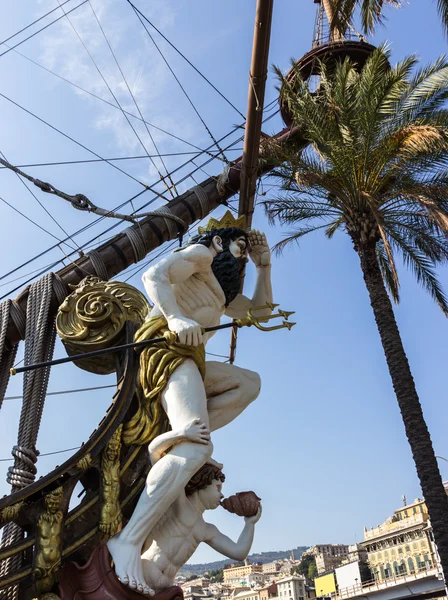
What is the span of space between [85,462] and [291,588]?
62.6 m

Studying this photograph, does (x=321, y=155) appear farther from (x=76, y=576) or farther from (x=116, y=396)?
(x=76, y=576)

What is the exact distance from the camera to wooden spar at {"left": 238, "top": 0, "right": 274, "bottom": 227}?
6293mm

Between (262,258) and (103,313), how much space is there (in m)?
1.21

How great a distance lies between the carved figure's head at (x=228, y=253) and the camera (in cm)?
397

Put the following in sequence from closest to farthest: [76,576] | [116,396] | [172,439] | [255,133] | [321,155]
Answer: [76,576] < [172,439] < [116,396] < [255,133] < [321,155]

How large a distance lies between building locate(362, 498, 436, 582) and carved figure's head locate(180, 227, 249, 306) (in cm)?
4696

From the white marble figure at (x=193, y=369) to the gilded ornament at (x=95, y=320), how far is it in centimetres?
27

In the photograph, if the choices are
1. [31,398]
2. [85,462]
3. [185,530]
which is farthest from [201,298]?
[31,398]

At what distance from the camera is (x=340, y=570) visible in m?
53.2

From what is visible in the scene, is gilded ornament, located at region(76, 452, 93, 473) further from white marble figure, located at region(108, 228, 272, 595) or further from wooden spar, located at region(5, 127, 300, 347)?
wooden spar, located at region(5, 127, 300, 347)

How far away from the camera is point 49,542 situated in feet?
9.87

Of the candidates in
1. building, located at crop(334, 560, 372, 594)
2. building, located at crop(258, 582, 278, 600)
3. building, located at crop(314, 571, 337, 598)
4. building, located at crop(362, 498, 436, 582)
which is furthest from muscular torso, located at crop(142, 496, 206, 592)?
building, located at crop(258, 582, 278, 600)

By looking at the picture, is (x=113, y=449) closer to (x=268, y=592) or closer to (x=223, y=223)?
(x=223, y=223)

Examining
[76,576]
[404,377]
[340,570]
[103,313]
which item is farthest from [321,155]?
[340,570]
